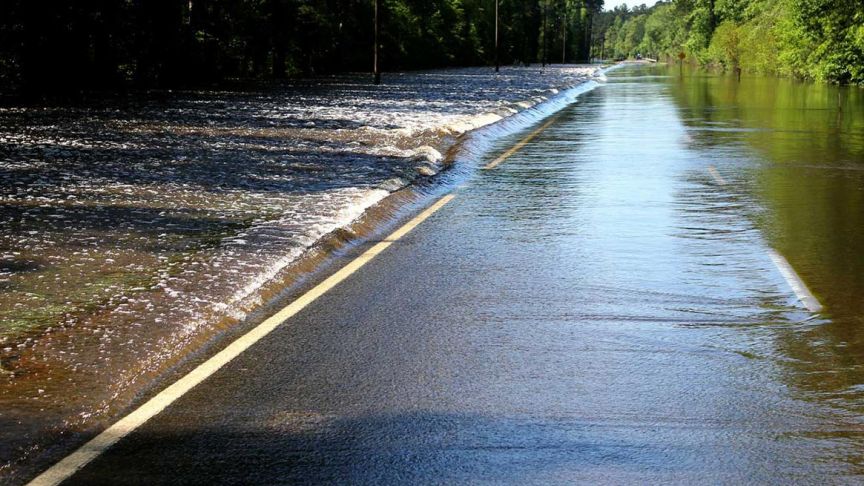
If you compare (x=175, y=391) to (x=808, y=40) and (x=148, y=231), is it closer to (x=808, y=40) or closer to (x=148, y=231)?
(x=148, y=231)

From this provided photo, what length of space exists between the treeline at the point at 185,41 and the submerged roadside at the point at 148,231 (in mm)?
12773

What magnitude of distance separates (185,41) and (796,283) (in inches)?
1683

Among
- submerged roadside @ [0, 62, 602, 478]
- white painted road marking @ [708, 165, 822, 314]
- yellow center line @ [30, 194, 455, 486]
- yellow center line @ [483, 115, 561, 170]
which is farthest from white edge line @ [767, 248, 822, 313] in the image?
yellow center line @ [483, 115, 561, 170]

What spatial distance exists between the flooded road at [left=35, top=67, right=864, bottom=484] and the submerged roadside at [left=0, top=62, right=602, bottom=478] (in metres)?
0.63

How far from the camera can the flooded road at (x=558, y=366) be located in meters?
4.60

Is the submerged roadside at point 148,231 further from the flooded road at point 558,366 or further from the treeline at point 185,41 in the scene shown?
the treeline at point 185,41

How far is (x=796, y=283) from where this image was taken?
8.14 m

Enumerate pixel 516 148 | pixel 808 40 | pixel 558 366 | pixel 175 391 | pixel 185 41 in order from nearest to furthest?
pixel 175 391 → pixel 558 366 → pixel 516 148 → pixel 185 41 → pixel 808 40

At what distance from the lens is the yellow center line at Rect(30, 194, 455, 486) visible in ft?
15.0

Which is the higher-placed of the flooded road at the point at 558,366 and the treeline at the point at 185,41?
the treeline at the point at 185,41

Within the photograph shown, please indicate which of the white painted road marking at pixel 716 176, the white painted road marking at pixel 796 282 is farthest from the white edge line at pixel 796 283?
the white painted road marking at pixel 716 176

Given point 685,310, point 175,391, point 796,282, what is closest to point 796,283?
point 796,282

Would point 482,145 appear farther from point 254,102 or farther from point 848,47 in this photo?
point 848,47

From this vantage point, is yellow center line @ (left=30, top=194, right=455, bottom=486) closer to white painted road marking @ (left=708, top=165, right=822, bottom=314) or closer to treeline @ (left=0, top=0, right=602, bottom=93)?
white painted road marking @ (left=708, top=165, right=822, bottom=314)
